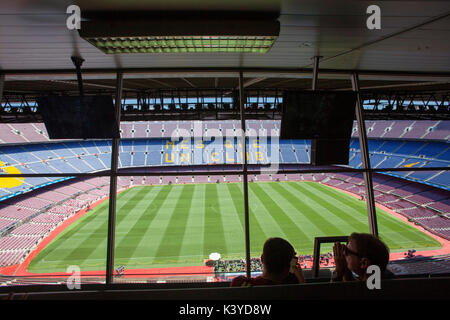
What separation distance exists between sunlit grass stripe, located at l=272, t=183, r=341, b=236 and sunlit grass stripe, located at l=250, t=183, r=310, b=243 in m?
1.18

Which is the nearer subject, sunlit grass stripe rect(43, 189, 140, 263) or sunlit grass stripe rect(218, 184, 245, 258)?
sunlit grass stripe rect(43, 189, 140, 263)

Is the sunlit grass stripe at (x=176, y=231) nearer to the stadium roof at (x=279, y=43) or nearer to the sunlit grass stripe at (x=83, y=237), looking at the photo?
the sunlit grass stripe at (x=83, y=237)

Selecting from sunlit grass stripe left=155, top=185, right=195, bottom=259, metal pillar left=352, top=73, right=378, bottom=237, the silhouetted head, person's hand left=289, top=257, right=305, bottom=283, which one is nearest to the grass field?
sunlit grass stripe left=155, top=185, right=195, bottom=259

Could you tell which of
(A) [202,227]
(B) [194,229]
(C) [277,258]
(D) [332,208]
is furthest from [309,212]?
(C) [277,258]

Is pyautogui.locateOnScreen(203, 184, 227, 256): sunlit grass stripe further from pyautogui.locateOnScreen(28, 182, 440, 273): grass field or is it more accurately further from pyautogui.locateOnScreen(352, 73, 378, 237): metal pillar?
pyautogui.locateOnScreen(352, 73, 378, 237): metal pillar

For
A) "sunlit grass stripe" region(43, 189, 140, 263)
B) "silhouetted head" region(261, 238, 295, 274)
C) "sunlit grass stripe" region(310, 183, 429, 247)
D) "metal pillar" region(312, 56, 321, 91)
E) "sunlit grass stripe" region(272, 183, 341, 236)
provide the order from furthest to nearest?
"sunlit grass stripe" region(272, 183, 341, 236), "sunlit grass stripe" region(310, 183, 429, 247), "sunlit grass stripe" region(43, 189, 140, 263), "metal pillar" region(312, 56, 321, 91), "silhouetted head" region(261, 238, 295, 274)

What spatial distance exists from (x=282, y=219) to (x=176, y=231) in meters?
6.28

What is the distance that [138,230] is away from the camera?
42.6ft

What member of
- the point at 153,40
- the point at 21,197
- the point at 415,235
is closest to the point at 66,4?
the point at 153,40

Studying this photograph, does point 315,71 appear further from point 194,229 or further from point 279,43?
point 194,229

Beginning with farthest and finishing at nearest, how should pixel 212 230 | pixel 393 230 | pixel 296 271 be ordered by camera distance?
pixel 212 230
pixel 393 230
pixel 296 271

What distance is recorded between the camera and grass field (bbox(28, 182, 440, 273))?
1012cm
